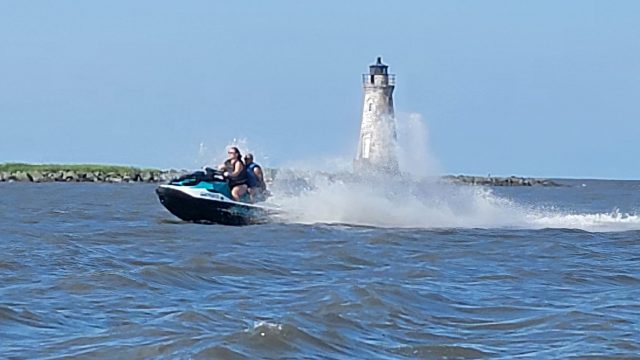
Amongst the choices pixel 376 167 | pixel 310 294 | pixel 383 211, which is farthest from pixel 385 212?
pixel 376 167

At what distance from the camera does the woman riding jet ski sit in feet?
78.7

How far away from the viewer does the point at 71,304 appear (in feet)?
39.7

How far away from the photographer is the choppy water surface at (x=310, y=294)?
1015 centimetres

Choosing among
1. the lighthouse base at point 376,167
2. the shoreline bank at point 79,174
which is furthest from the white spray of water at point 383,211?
the shoreline bank at point 79,174

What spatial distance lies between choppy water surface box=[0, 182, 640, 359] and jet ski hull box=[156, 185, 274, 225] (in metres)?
0.37

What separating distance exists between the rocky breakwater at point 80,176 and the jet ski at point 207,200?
51806 mm

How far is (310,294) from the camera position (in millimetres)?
13125

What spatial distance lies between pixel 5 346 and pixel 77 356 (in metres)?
0.68

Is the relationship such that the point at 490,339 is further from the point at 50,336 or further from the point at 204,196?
the point at 204,196

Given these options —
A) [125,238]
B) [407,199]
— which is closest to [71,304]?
[125,238]

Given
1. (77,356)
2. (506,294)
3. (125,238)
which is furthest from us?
(125,238)

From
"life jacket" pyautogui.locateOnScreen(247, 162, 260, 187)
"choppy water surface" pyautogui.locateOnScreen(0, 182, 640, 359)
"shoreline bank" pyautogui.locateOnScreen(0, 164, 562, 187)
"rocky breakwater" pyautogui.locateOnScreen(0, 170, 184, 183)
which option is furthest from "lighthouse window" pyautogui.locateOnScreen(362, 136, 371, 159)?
"choppy water surface" pyautogui.locateOnScreen(0, 182, 640, 359)

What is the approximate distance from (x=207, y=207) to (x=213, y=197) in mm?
209

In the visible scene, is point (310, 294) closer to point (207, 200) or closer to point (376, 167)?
point (207, 200)
